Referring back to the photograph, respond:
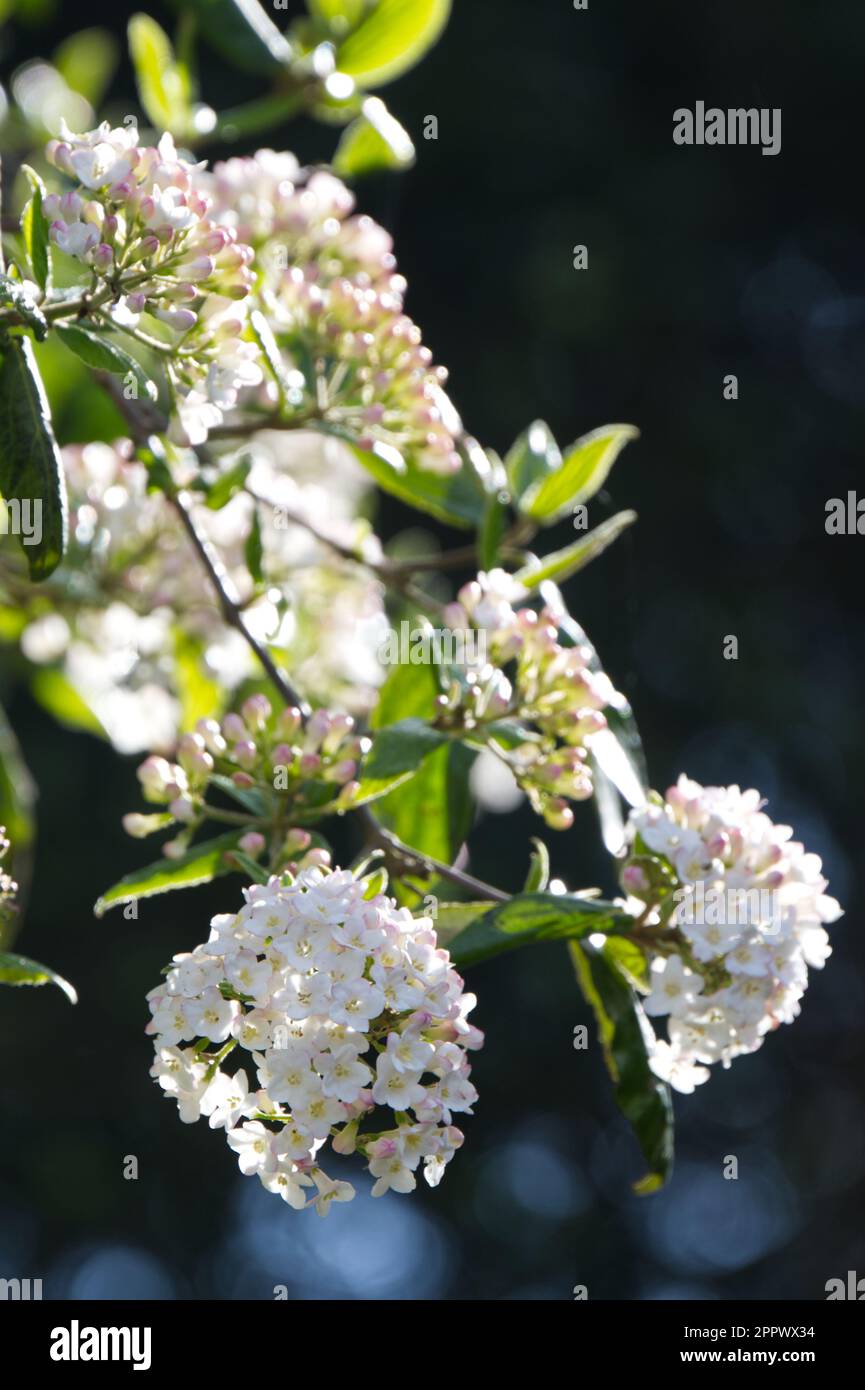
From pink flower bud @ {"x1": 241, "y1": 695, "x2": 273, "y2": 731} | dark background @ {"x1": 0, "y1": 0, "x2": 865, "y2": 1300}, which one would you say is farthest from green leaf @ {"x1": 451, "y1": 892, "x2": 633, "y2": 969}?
dark background @ {"x1": 0, "y1": 0, "x2": 865, "y2": 1300}

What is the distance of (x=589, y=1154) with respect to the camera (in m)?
5.83

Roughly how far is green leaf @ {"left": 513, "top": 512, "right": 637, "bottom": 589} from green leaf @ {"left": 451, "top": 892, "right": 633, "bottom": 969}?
0.31 metres

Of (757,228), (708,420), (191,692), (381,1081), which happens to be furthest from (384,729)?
(757,228)

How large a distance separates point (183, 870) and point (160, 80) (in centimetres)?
83

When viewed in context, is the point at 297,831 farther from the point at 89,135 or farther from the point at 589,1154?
the point at 589,1154

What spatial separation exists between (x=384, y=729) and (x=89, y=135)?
417 mm

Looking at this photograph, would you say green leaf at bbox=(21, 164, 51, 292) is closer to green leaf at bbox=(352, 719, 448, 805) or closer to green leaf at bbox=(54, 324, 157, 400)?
green leaf at bbox=(54, 324, 157, 400)

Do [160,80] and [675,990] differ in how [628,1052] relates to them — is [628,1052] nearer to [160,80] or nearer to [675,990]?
[675,990]

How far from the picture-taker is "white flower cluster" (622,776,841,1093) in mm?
1014

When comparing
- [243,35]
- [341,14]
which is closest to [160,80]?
[243,35]

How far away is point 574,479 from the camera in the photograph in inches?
54.0

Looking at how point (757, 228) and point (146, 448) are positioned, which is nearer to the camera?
point (146, 448)

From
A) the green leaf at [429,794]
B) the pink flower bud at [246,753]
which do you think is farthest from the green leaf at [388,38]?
the pink flower bud at [246,753]

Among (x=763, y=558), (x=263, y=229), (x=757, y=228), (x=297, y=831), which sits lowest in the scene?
(x=297, y=831)
